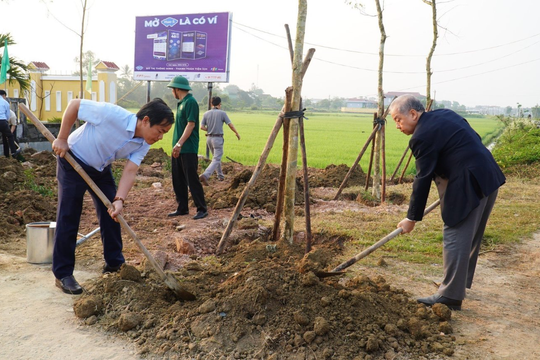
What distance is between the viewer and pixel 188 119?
657 centimetres

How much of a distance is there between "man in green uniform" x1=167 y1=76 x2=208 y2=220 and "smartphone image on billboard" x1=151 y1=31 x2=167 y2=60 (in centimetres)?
731

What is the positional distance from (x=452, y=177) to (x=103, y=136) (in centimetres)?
274

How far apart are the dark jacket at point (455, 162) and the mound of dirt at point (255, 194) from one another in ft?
12.5

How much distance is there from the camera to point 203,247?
17.9 ft

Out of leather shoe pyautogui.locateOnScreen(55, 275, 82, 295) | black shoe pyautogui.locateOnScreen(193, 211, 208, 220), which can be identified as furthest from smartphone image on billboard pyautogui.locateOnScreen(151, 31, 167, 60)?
leather shoe pyautogui.locateOnScreen(55, 275, 82, 295)

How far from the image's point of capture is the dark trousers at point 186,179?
21.8 ft

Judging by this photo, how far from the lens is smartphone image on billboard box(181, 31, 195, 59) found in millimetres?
12883

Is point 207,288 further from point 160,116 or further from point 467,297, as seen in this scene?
point 467,297

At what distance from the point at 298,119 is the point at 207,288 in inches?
77.6

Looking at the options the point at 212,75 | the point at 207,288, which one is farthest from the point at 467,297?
the point at 212,75

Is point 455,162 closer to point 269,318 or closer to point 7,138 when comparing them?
point 269,318

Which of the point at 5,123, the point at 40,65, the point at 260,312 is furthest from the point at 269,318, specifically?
the point at 40,65

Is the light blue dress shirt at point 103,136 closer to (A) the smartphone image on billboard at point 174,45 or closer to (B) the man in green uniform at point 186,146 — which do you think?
(B) the man in green uniform at point 186,146

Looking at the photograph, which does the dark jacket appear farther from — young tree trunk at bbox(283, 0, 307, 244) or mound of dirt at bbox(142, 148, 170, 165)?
mound of dirt at bbox(142, 148, 170, 165)
